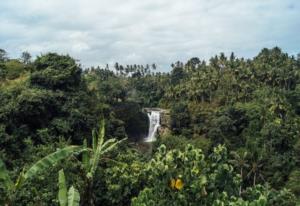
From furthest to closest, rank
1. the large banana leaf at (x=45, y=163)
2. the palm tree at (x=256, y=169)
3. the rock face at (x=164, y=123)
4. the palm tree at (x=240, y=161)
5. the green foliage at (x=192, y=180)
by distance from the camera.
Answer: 1. the rock face at (x=164, y=123)
2. the palm tree at (x=256, y=169)
3. the palm tree at (x=240, y=161)
4. the green foliage at (x=192, y=180)
5. the large banana leaf at (x=45, y=163)

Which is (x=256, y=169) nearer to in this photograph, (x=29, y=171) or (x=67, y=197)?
(x=67, y=197)

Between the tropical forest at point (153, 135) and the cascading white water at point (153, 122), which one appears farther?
the cascading white water at point (153, 122)

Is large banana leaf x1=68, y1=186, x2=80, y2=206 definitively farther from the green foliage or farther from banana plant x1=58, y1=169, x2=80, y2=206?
the green foliage

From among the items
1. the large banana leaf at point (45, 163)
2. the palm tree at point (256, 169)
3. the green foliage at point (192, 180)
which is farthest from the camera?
the palm tree at point (256, 169)

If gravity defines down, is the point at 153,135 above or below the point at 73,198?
below

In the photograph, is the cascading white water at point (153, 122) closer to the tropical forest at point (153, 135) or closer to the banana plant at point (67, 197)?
the tropical forest at point (153, 135)

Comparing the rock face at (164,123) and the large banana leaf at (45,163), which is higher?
the large banana leaf at (45,163)

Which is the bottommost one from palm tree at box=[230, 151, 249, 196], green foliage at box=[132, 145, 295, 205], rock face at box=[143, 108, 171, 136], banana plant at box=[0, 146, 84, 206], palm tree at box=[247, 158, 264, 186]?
palm tree at box=[247, 158, 264, 186]

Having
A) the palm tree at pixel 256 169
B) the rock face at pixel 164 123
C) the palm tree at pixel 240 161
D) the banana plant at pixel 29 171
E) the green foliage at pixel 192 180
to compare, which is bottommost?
the palm tree at pixel 256 169

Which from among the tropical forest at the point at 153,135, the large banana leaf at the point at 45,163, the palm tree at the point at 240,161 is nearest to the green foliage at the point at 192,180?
the tropical forest at the point at 153,135

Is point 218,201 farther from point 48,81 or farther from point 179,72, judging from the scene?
point 179,72

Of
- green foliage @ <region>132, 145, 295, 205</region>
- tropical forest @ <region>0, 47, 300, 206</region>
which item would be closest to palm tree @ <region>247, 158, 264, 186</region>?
tropical forest @ <region>0, 47, 300, 206</region>

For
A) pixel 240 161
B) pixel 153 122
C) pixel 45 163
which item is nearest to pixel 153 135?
pixel 153 122

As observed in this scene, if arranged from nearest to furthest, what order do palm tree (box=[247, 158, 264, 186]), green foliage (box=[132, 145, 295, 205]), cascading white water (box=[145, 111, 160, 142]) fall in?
green foliage (box=[132, 145, 295, 205])
palm tree (box=[247, 158, 264, 186])
cascading white water (box=[145, 111, 160, 142])
